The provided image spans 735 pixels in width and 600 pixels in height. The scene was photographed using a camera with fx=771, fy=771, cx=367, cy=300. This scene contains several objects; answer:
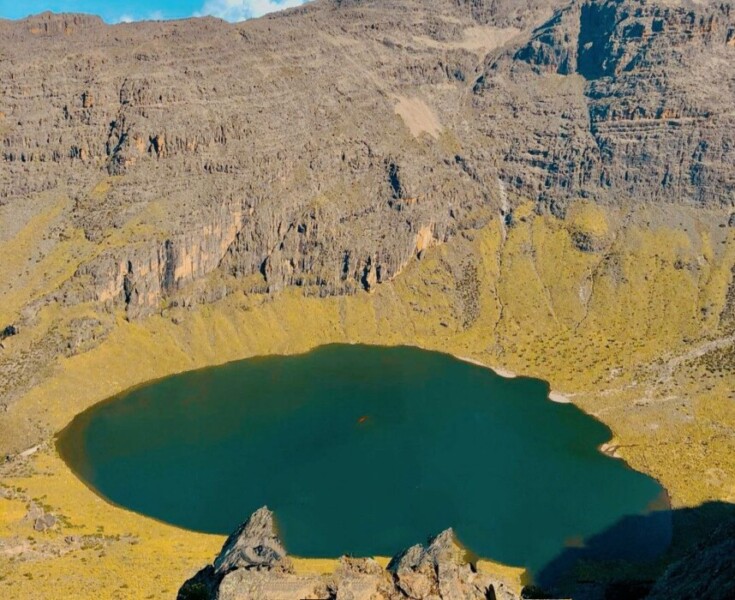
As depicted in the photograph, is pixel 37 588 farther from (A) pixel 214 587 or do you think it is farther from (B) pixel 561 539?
(B) pixel 561 539

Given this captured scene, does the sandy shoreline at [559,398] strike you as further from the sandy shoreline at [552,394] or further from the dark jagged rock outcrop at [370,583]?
the dark jagged rock outcrop at [370,583]

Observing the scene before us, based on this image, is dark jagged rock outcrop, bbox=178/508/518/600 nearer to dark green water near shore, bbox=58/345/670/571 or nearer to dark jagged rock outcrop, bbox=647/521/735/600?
dark jagged rock outcrop, bbox=647/521/735/600

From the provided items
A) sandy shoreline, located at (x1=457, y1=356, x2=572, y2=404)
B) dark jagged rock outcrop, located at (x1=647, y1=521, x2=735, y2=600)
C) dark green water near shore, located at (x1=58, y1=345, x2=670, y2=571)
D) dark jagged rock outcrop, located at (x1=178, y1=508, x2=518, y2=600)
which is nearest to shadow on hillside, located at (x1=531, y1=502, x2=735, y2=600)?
dark green water near shore, located at (x1=58, y1=345, x2=670, y2=571)

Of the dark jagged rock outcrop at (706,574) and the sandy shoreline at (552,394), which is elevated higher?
the dark jagged rock outcrop at (706,574)

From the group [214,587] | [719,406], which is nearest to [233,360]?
[719,406]

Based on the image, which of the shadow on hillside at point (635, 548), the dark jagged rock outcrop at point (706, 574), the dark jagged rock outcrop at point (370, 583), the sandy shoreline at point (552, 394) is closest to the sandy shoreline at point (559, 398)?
the sandy shoreline at point (552, 394)
